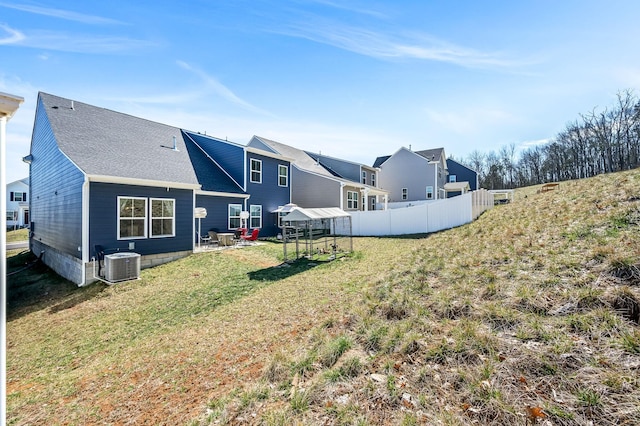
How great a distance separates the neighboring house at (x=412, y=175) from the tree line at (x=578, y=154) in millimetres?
21906

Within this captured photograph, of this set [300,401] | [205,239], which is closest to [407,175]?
[205,239]

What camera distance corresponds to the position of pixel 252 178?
56.7 feet

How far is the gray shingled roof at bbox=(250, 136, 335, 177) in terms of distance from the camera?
76.0 ft

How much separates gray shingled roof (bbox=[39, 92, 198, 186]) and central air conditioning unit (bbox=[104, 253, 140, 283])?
3164 mm

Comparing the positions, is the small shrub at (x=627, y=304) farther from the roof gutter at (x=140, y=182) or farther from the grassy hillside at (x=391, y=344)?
the roof gutter at (x=140, y=182)

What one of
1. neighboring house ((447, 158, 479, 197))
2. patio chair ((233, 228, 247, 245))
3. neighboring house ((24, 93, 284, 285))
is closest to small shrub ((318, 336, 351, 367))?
neighboring house ((24, 93, 284, 285))

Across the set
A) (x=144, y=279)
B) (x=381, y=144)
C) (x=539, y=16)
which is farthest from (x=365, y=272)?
(x=381, y=144)

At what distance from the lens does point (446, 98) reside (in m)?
12.1

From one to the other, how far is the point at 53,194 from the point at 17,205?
33.5 metres

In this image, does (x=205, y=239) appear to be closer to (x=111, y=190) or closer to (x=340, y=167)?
(x=111, y=190)

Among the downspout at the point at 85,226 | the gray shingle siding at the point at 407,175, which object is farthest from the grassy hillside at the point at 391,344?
the gray shingle siding at the point at 407,175

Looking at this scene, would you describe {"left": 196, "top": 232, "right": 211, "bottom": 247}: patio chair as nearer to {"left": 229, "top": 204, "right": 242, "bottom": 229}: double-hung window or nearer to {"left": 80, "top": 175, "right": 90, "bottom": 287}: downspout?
{"left": 229, "top": 204, "right": 242, "bottom": 229}: double-hung window

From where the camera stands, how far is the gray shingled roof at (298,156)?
23172mm

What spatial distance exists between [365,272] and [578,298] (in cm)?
508
